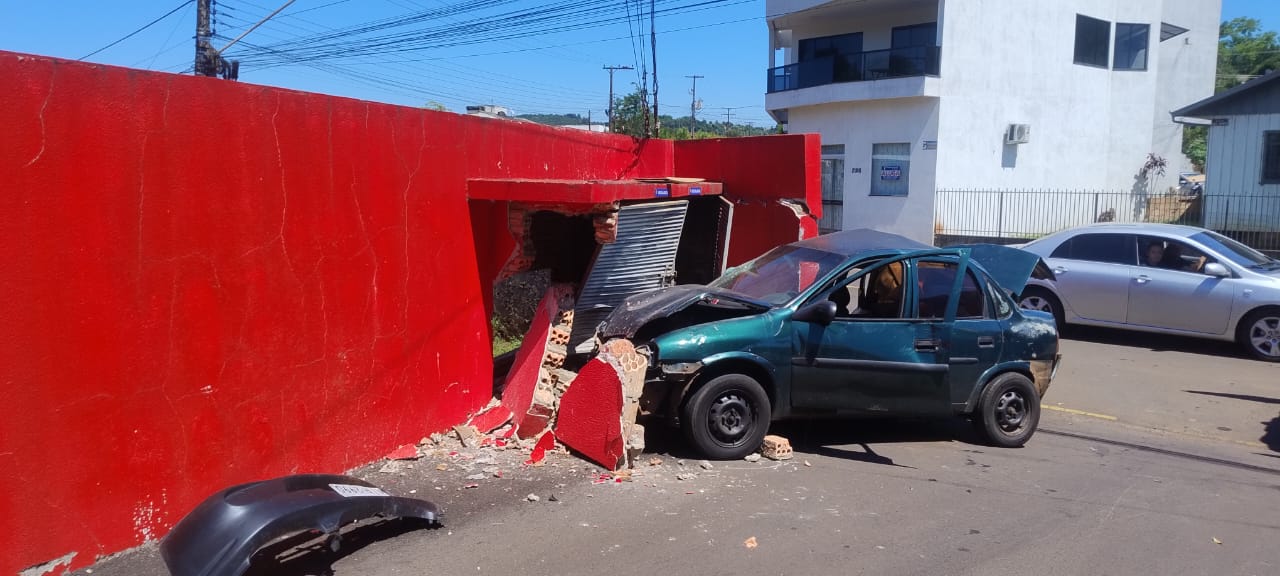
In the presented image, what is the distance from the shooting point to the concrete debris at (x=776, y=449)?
6508mm

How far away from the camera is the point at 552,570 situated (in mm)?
4535

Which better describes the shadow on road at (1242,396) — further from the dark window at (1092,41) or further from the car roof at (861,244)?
the dark window at (1092,41)

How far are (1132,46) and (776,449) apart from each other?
25.5 m

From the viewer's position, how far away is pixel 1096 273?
37.7 ft

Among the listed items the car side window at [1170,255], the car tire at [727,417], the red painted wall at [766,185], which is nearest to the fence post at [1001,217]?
the car side window at [1170,255]

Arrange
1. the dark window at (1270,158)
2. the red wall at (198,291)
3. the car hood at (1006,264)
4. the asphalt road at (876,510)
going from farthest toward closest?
1. the dark window at (1270,158)
2. the car hood at (1006,264)
3. the asphalt road at (876,510)
4. the red wall at (198,291)

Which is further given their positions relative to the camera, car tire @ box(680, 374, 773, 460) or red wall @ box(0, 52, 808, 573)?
car tire @ box(680, 374, 773, 460)

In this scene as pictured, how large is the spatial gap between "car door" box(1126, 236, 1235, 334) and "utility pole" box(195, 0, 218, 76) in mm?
19183

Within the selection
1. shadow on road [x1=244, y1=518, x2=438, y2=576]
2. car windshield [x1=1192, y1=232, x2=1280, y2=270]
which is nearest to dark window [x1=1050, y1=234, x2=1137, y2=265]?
car windshield [x1=1192, y1=232, x2=1280, y2=270]

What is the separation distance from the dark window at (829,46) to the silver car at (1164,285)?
51.1ft

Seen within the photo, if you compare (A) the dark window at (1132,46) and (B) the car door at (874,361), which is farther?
(A) the dark window at (1132,46)

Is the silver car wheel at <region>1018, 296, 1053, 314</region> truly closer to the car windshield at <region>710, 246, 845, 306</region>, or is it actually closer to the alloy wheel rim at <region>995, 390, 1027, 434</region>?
the alloy wheel rim at <region>995, 390, 1027, 434</region>

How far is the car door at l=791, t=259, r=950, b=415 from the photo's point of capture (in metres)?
6.51

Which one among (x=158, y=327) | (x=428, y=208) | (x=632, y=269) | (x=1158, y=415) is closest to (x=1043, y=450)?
(x=1158, y=415)
